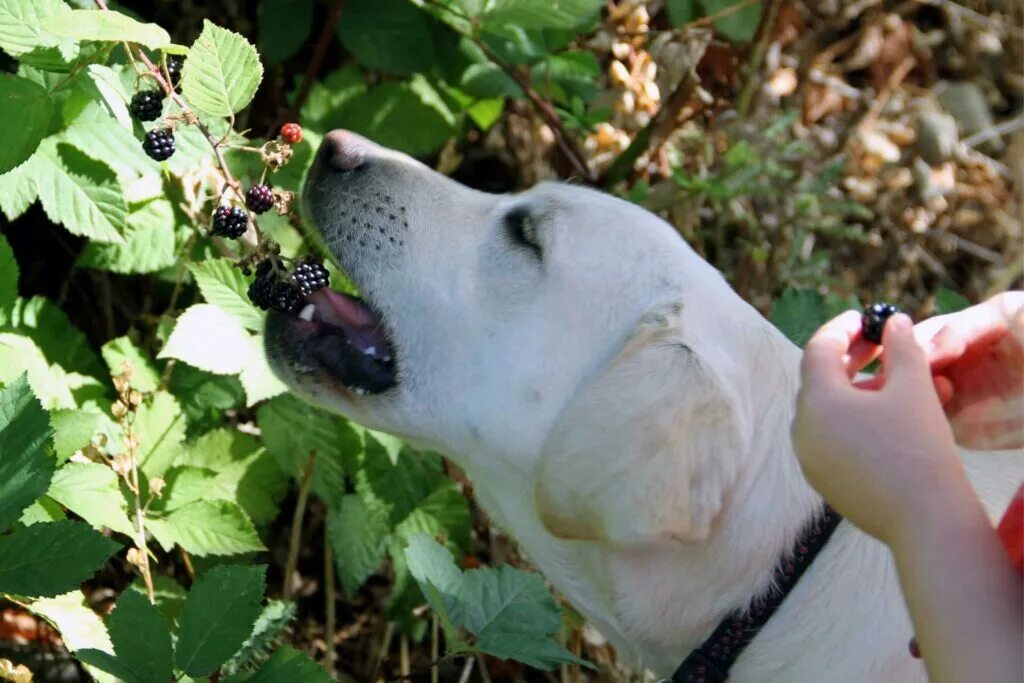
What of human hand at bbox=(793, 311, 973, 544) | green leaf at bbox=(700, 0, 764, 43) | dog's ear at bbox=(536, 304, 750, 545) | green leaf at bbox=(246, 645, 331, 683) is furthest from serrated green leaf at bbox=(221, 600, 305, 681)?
green leaf at bbox=(700, 0, 764, 43)

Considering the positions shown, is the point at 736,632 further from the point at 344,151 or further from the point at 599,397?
the point at 344,151

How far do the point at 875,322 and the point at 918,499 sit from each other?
0.27 metres

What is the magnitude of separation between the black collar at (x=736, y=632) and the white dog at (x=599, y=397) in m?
0.01

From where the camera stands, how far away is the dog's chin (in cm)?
214

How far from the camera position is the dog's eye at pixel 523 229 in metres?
2.11

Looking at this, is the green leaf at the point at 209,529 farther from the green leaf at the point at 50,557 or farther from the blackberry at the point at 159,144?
the blackberry at the point at 159,144

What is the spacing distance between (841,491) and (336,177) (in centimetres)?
117

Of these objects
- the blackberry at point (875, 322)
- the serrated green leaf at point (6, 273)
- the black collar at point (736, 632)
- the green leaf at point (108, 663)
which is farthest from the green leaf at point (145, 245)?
the blackberry at point (875, 322)

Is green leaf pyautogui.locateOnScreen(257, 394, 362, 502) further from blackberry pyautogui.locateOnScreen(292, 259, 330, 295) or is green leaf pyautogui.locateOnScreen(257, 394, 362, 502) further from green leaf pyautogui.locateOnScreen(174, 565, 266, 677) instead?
green leaf pyautogui.locateOnScreen(174, 565, 266, 677)

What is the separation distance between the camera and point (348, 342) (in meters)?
2.17

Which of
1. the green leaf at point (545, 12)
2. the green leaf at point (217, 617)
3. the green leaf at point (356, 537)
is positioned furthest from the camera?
the green leaf at point (356, 537)

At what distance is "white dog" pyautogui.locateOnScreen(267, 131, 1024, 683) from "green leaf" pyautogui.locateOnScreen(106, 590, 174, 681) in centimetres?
51

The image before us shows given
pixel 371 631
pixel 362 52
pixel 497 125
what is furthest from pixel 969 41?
pixel 371 631

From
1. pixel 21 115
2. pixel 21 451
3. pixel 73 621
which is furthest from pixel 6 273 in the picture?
pixel 73 621
